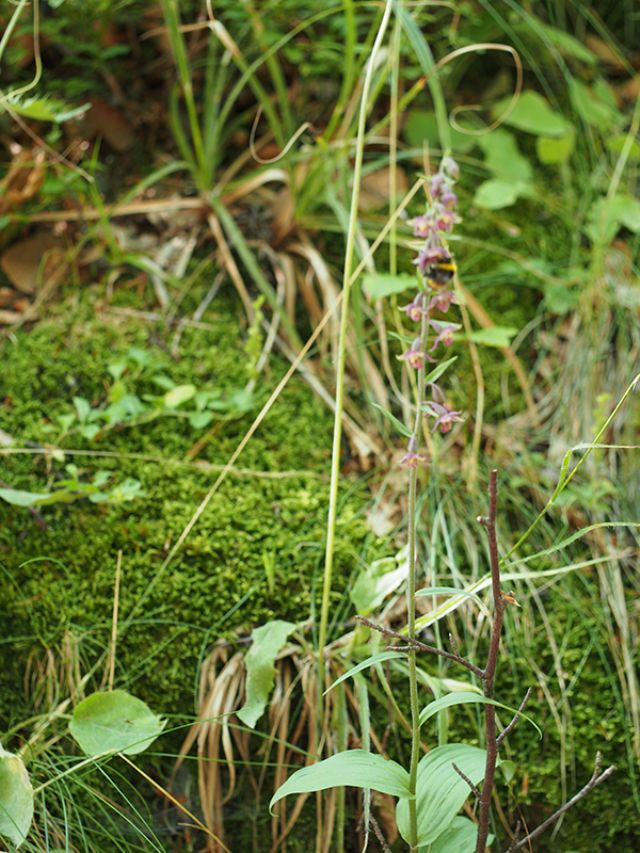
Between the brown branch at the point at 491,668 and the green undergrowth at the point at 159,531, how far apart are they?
0.52m

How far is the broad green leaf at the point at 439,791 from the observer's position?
115cm

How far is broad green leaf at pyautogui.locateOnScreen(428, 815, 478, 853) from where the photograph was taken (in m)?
1.19

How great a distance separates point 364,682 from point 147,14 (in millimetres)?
1887

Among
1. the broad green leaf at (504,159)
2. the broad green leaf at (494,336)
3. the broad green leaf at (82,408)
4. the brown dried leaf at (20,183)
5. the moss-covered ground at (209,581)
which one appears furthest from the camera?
the broad green leaf at (504,159)

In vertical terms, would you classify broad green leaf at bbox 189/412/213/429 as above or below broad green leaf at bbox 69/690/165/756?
above

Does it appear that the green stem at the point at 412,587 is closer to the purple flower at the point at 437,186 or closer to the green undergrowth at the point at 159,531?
the purple flower at the point at 437,186

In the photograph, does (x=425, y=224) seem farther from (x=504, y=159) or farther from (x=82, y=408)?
(x=504, y=159)

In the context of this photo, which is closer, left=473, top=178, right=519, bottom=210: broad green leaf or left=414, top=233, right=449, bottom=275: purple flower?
left=414, top=233, right=449, bottom=275: purple flower

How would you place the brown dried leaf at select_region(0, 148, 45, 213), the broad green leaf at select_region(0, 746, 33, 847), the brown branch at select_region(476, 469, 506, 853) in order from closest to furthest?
the brown branch at select_region(476, 469, 506, 853)
the broad green leaf at select_region(0, 746, 33, 847)
the brown dried leaf at select_region(0, 148, 45, 213)

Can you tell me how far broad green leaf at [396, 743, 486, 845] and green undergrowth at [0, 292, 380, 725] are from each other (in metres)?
0.43

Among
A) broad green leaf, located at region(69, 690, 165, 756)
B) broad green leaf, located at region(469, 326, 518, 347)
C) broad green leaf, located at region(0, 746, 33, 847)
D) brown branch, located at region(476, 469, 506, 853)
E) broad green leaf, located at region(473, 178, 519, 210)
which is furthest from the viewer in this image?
broad green leaf, located at region(473, 178, 519, 210)

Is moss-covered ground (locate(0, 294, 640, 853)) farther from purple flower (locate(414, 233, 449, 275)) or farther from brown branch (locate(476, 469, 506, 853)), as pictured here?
purple flower (locate(414, 233, 449, 275))

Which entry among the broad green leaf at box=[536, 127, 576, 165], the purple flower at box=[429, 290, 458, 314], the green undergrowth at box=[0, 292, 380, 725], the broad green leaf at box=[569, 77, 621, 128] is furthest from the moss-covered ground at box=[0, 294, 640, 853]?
the broad green leaf at box=[569, 77, 621, 128]

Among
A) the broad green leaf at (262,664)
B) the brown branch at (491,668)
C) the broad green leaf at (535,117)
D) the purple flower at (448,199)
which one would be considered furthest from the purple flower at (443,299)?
the broad green leaf at (535,117)
